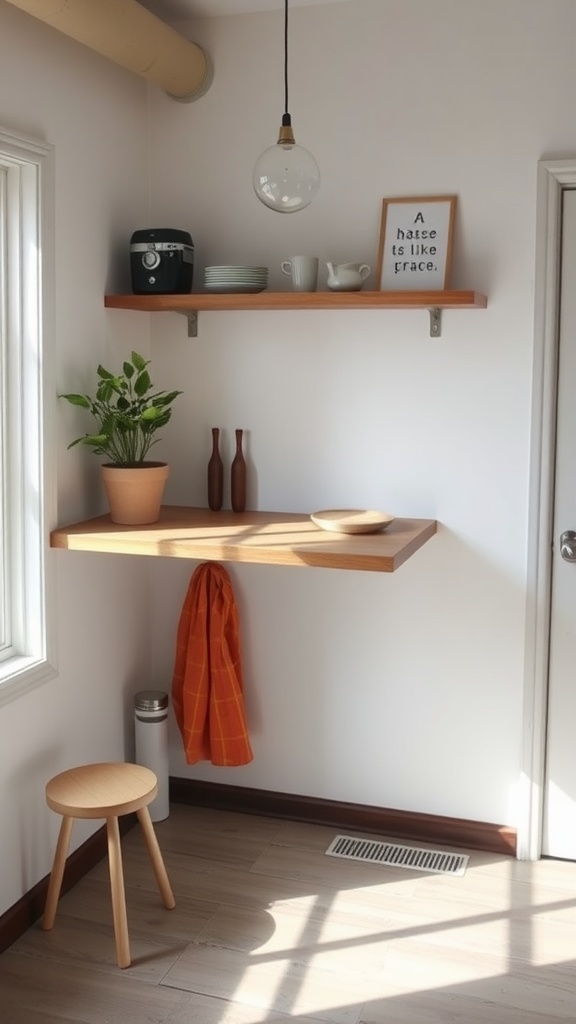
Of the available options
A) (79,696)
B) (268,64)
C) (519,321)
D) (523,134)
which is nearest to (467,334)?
(519,321)

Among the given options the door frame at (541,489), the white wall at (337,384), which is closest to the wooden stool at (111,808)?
the white wall at (337,384)

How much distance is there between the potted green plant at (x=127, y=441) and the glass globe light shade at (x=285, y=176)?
764 mm

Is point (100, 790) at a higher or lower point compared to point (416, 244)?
lower

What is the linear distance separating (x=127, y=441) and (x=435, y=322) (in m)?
0.91

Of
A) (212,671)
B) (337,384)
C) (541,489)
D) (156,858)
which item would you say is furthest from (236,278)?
(156,858)

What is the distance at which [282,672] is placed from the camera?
10.6 ft

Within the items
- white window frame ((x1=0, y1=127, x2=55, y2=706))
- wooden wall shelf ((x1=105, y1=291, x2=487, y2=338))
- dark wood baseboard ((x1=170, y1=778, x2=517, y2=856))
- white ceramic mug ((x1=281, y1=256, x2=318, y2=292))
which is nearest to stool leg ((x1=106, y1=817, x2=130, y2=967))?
white window frame ((x1=0, y1=127, x2=55, y2=706))

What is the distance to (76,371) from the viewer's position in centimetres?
286

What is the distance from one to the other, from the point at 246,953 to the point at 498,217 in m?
2.00

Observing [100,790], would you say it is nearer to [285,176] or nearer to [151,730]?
[151,730]

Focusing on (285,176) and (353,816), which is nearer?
(285,176)

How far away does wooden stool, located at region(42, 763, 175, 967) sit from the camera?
2.51 meters

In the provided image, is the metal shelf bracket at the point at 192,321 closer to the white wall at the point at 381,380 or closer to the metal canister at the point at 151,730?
the white wall at the point at 381,380

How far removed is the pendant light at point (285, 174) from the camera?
2.21 meters
